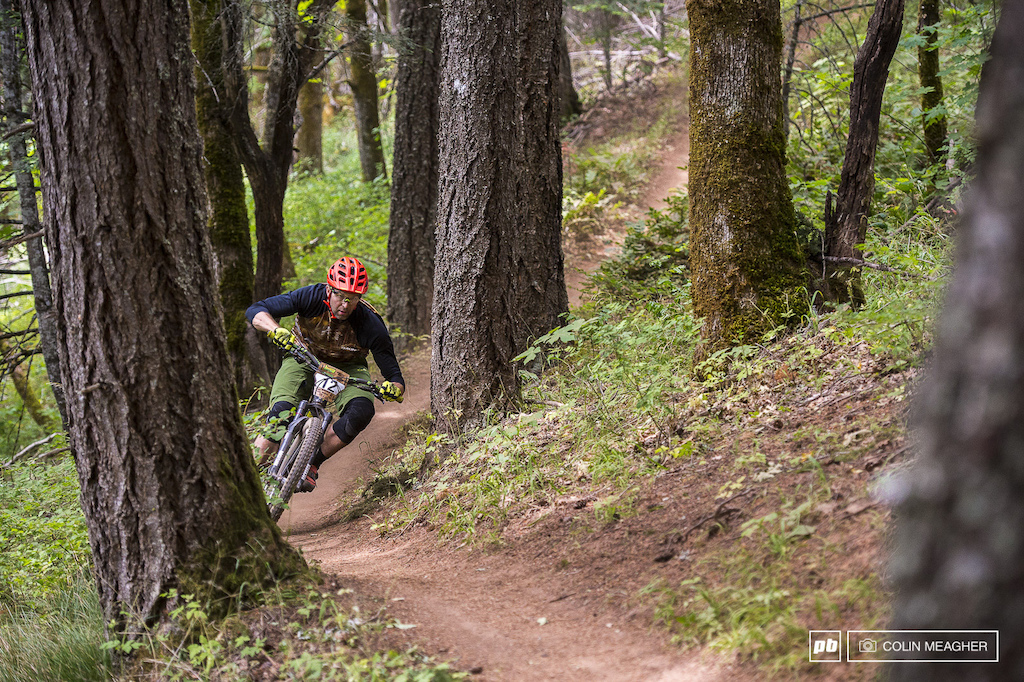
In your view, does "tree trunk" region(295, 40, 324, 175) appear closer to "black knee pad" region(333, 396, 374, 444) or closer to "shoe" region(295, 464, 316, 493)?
"black knee pad" region(333, 396, 374, 444)

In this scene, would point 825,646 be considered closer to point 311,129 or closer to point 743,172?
point 743,172

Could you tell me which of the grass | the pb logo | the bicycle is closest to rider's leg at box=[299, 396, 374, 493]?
the bicycle

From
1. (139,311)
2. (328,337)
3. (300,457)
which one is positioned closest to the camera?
(139,311)

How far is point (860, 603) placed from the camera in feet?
8.62

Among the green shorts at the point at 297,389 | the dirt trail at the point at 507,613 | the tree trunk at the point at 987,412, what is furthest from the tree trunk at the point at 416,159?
the tree trunk at the point at 987,412

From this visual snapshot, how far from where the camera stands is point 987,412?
4.66ft

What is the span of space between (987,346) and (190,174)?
11.4 feet

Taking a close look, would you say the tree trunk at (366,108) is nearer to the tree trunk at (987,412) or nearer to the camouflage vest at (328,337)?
the camouflage vest at (328,337)

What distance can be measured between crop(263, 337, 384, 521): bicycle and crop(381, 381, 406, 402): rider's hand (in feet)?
0.27

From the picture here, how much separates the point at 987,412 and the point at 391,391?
185 inches

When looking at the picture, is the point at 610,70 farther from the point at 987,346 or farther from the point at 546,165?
the point at 987,346

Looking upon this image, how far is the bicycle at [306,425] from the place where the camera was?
5.54 meters

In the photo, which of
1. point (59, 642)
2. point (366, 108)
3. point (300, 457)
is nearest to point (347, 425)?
point (300, 457)

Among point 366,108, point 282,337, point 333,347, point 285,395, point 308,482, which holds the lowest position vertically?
point 308,482
